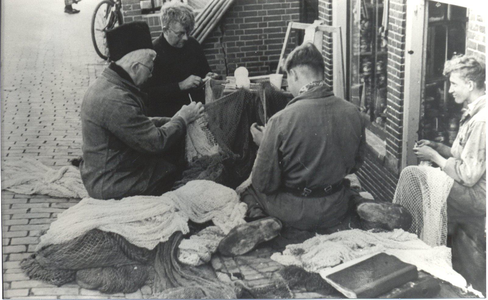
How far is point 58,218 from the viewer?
16.1 ft

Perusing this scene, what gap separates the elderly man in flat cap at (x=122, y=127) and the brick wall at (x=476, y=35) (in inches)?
85.9

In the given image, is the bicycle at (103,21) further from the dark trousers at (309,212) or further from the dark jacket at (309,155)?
the dark trousers at (309,212)

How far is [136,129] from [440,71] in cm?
235

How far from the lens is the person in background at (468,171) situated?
452cm

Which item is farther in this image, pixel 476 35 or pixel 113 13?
pixel 113 13

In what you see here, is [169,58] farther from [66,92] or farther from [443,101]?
[443,101]

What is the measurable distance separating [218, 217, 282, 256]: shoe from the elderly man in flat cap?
2.47 feet

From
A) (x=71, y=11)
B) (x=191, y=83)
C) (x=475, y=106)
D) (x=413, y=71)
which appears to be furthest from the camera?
(x=191, y=83)

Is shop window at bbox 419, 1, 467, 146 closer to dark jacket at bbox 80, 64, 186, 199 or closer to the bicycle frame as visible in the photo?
dark jacket at bbox 80, 64, 186, 199

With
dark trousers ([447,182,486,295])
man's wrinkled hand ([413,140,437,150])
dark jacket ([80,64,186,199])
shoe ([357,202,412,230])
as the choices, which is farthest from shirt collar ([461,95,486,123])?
dark jacket ([80,64,186,199])

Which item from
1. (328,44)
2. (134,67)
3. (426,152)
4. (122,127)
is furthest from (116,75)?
(426,152)

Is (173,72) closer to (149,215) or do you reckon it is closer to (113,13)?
(113,13)

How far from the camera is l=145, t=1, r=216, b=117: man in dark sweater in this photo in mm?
5707

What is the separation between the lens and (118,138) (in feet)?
15.9
